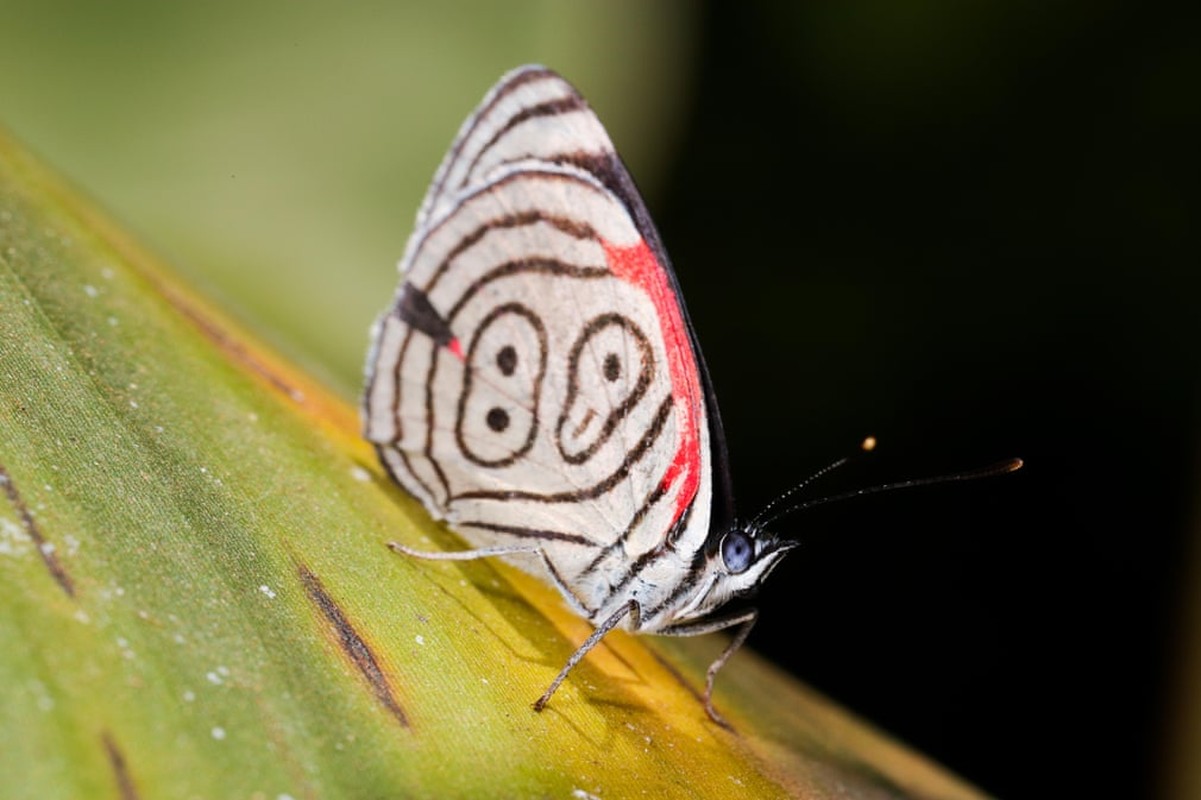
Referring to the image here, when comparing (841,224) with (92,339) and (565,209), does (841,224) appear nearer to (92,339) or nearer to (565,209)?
(565,209)

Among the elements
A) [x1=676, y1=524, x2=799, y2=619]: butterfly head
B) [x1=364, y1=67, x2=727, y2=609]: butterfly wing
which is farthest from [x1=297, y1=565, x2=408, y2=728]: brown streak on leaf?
[x1=676, y1=524, x2=799, y2=619]: butterfly head

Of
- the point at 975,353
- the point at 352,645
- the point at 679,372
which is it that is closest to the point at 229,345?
the point at 679,372

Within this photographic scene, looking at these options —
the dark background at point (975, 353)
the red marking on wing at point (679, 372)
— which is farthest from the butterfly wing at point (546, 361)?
the dark background at point (975, 353)

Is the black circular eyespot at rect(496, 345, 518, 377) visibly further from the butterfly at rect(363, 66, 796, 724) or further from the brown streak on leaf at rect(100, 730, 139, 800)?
the brown streak on leaf at rect(100, 730, 139, 800)

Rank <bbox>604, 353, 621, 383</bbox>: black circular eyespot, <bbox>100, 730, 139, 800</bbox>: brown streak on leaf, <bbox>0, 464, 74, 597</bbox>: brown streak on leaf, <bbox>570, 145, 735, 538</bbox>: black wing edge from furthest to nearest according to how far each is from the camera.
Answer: <bbox>604, 353, 621, 383</bbox>: black circular eyespot < <bbox>570, 145, 735, 538</bbox>: black wing edge < <bbox>0, 464, 74, 597</bbox>: brown streak on leaf < <bbox>100, 730, 139, 800</bbox>: brown streak on leaf

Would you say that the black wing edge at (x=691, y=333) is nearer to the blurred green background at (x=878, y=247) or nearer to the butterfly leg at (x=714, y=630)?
the butterfly leg at (x=714, y=630)

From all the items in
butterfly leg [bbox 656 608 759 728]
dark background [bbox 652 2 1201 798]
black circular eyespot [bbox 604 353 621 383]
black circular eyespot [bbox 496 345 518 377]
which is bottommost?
butterfly leg [bbox 656 608 759 728]

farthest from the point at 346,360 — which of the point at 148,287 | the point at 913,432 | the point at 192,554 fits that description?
the point at 192,554

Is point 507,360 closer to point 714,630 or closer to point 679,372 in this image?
point 679,372
